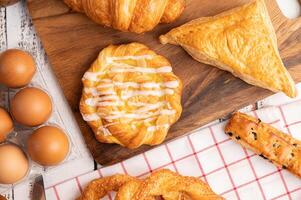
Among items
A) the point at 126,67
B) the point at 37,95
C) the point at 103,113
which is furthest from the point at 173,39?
the point at 37,95

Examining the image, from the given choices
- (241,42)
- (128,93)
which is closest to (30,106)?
(128,93)

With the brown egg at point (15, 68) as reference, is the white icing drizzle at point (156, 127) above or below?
below

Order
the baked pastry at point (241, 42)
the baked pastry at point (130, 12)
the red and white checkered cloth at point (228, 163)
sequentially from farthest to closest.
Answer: the red and white checkered cloth at point (228, 163) < the baked pastry at point (241, 42) < the baked pastry at point (130, 12)

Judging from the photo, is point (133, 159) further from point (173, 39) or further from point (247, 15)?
point (247, 15)

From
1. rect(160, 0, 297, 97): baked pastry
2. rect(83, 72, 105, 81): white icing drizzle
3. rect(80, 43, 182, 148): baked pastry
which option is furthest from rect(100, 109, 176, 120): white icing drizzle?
rect(160, 0, 297, 97): baked pastry

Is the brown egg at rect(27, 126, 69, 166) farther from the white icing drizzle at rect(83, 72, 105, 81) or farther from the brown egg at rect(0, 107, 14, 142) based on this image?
the white icing drizzle at rect(83, 72, 105, 81)

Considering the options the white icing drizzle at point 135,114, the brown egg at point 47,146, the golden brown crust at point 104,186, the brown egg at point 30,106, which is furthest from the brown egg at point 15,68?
the golden brown crust at point 104,186

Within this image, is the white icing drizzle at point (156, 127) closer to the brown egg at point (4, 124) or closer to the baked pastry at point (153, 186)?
the baked pastry at point (153, 186)
